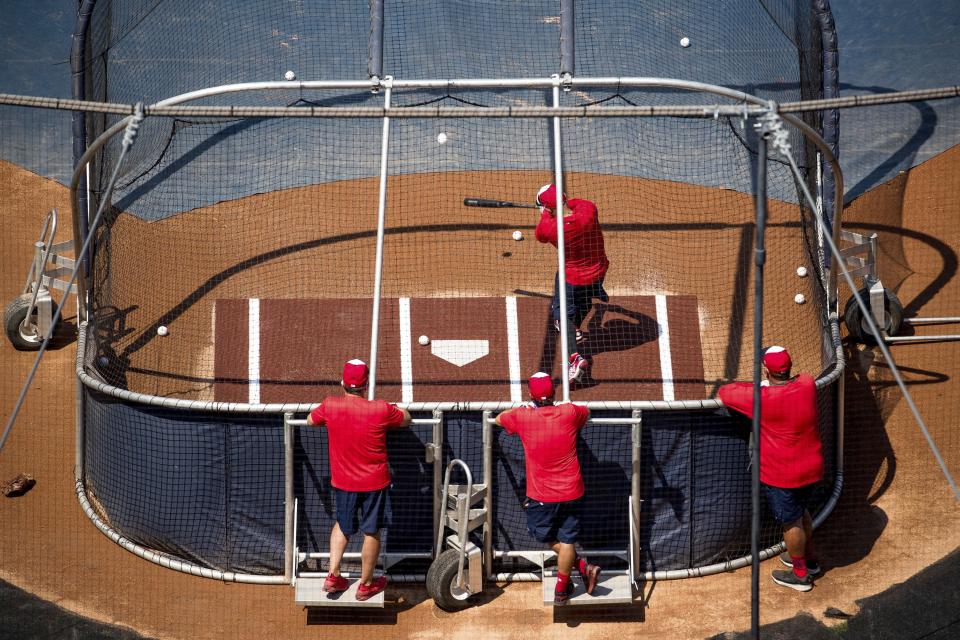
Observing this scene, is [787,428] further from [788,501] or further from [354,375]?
[354,375]

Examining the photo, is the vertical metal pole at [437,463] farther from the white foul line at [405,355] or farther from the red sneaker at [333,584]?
the white foul line at [405,355]

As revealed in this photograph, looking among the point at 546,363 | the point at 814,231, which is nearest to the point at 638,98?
the point at 814,231

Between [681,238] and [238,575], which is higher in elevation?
[681,238]

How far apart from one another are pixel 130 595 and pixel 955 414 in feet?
23.0

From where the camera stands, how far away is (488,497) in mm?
7488

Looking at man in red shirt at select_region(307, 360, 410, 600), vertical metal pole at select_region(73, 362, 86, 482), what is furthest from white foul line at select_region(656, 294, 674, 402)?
vertical metal pole at select_region(73, 362, 86, 482)

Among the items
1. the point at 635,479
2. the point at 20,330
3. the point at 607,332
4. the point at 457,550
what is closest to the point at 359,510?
the point at 457,550

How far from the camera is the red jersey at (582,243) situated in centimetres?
901

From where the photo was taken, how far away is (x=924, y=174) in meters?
12.2

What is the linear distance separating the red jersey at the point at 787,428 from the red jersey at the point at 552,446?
3.72ft

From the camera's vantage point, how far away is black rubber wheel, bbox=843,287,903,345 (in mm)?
→ 10123

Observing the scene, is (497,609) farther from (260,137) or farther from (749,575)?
(260,137)

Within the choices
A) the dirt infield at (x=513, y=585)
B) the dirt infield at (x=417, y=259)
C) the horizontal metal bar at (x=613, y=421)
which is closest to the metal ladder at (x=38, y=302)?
the dirt infield at (x=513, y=585)

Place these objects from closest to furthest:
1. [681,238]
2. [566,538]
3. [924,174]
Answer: [566,538]
[681,238]
[924,174]
